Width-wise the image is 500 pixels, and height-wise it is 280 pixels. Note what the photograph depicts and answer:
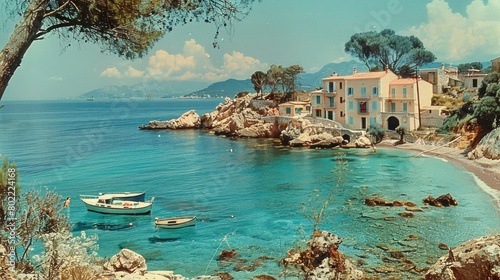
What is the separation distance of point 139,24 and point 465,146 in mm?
35540

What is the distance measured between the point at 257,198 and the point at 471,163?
53.9 ft

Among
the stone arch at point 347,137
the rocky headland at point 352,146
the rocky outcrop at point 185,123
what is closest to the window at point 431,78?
the rocky headland at point 352,146

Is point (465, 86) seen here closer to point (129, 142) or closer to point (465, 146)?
point (465, 146)

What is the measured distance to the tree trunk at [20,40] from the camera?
5.15 metres

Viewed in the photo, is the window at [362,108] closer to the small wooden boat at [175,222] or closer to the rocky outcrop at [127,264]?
the small wooden boat at [175,222]

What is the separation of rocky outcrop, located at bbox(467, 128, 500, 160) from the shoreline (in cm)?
46

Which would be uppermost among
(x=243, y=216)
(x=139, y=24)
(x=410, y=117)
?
(x=139, y=24)

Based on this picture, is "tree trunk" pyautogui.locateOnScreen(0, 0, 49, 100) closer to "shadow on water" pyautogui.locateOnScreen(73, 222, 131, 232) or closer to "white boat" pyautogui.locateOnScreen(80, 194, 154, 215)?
"shadow on water" pyautogui.locateOnScreen(73, 222, 131, 232)

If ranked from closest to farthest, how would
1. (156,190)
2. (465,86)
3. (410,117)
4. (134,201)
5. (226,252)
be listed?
(226,252), (134,201), (156,190), (410,117), (465,86)

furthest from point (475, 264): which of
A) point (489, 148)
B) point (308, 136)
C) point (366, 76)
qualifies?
point (366, 76)

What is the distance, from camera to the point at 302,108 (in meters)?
57.1

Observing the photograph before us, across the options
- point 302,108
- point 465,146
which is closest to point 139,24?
point 465,146

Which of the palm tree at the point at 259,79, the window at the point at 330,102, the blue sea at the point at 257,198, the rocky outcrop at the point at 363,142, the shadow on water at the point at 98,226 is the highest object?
the palm tree at the point at 259,79

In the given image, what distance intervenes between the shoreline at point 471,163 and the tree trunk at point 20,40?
71.8ft
